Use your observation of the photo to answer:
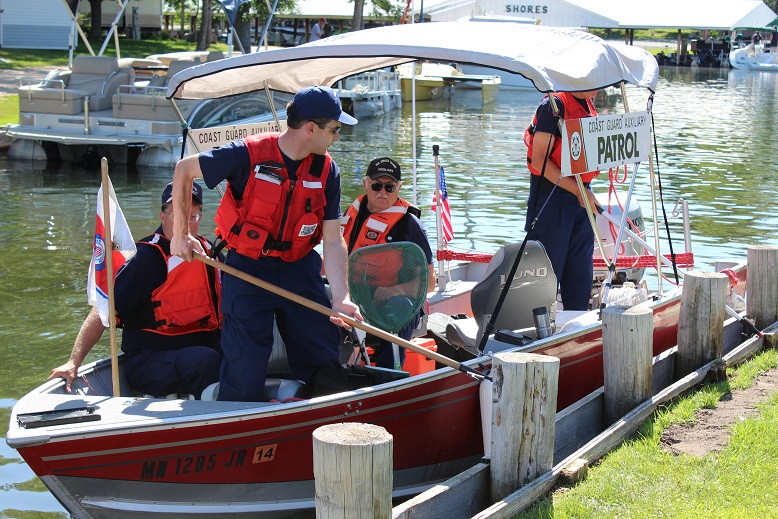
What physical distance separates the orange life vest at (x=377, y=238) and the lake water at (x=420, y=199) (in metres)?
2.35

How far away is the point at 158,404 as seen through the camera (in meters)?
4.95

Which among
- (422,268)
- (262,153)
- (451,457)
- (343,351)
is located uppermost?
(262,153)

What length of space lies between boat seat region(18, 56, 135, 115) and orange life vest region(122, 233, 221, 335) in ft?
48.6

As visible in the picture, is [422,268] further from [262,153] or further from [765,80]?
[765,80]

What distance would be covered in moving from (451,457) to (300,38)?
5216cm

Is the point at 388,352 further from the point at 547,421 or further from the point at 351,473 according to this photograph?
the point at 351,473

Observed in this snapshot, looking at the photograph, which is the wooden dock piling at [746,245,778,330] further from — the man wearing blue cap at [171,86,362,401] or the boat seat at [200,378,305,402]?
the boat seat at [200,378,305,402]

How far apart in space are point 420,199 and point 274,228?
1156 cm

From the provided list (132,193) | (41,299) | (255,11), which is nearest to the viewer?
(41,299)

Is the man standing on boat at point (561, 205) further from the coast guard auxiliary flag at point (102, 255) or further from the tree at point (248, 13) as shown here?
the tree at point (248, 13)

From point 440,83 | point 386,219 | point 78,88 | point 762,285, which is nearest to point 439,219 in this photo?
point 386,219

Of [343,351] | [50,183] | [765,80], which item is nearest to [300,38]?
[765,80]

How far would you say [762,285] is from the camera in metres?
7.84

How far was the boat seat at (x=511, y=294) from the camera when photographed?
20.4 ft
